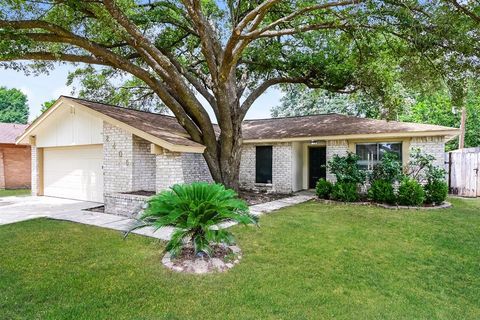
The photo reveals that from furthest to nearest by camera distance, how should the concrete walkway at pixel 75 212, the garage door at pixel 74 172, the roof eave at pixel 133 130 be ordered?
1. the garage door at pixel 74 172
2. the roof eave at pixel 133 130
3. the concrete walkway at pixel 75 212

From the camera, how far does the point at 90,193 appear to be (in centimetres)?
1171

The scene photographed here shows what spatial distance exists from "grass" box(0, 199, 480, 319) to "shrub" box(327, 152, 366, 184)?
13.2ft

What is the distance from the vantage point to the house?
9.65 meters

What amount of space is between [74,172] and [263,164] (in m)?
8.09

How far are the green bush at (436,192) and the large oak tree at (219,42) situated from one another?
395 cm

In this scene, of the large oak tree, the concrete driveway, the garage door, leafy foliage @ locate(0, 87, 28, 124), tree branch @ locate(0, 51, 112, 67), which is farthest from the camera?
leafy foliage @ locate(0, 87, 28, 124)

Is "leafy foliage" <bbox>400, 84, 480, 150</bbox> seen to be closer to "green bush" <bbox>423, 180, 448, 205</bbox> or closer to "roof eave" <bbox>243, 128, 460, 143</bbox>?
"roof eave" <bbox>243, 128, 460, 143</bbox>

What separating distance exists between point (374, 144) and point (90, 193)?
11299mm

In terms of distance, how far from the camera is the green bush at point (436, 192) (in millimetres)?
10273

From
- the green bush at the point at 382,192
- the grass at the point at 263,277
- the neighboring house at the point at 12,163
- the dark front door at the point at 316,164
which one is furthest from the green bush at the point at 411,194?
the neighboring house at the point at 12,163

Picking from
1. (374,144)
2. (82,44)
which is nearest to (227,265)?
(82,44)

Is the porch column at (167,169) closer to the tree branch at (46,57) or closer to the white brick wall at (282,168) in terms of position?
the tree branch at (46,57)

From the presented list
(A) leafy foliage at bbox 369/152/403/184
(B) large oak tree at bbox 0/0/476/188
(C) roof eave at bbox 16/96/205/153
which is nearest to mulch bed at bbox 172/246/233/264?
(C) roof eave at bbox 16/96/205/153

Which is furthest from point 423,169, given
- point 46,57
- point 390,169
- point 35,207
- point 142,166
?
point 35,207
